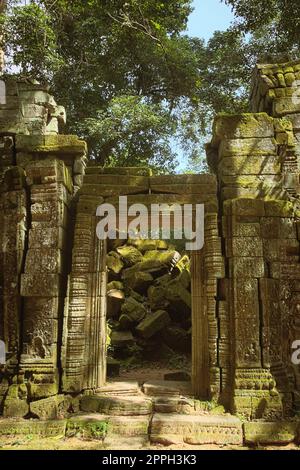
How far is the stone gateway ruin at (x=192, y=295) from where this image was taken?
628 cm

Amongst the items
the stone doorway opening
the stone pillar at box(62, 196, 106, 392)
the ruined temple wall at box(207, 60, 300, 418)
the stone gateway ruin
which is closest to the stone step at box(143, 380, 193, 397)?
the stone gateway ruin

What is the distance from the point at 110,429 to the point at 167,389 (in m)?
1.49

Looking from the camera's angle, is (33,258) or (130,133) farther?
(130,133)

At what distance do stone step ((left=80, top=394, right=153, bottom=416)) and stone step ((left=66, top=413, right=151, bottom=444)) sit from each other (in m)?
0.23

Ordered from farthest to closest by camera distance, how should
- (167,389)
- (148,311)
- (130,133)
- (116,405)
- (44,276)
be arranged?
(130,133), (148,311), (167,389), (44,276), (116,405)

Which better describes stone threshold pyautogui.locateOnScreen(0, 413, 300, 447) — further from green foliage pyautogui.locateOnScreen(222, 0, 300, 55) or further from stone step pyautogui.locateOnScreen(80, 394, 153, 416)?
green foliage pyautogui.locateOnScreen(222, 0, 300, 55)

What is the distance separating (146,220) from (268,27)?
1294 centimetres

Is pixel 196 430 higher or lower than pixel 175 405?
lower

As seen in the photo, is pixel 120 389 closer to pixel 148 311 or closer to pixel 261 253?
pixel 261 253

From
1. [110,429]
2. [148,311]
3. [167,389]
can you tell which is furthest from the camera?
[148,311]

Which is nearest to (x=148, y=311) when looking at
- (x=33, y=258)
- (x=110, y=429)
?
(x=33, y=258)

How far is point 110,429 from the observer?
5992 mm

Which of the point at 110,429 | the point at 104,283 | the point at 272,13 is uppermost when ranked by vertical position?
the point at 272,13

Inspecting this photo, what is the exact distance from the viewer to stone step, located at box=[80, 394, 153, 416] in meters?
6.43
